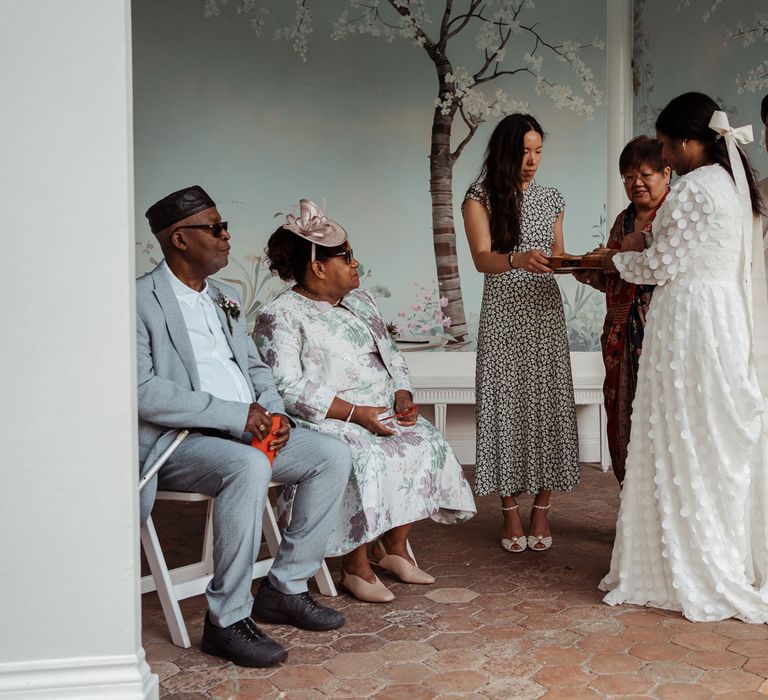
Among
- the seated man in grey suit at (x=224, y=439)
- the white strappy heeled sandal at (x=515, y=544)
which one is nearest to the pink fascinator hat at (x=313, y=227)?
the seated man in grey suit at (x=224, y=439)

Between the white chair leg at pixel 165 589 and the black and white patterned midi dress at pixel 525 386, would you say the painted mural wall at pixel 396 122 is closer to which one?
the black and white patterned midi dress at pixel 525 386

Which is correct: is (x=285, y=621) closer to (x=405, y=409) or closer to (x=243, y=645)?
(x=243, y=645)

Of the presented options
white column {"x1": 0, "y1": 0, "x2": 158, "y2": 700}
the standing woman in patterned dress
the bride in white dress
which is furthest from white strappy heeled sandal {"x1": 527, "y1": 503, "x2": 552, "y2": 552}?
white column {"x1": 0, "y1": 0, "x2": 158, "y2": 700}

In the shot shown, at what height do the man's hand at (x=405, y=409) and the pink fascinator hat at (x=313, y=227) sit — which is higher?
the pink fascinator hat at (x=313, y=227)

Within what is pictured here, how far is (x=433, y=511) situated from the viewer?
400 cm

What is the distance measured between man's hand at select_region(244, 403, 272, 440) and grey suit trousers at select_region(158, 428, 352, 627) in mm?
112

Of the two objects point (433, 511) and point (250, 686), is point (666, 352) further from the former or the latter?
point (250, 686)

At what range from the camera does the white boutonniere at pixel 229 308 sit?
12.3 feet

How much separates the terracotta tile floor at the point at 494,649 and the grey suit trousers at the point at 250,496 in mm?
230

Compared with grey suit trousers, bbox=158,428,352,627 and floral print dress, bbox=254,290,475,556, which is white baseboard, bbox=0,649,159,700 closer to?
grey suit trousers, bbox=158,428,352,627

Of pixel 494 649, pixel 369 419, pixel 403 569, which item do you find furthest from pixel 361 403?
pixel 494 649

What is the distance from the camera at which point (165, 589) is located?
3348 millimetres

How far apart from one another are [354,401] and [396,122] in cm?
380

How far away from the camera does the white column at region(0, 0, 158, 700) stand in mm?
2369
